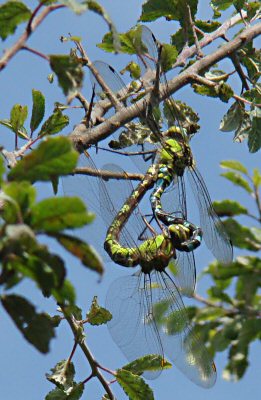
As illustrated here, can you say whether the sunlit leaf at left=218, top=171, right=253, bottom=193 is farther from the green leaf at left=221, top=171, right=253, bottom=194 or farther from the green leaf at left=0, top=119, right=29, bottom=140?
the green leaf at left=0, top=119, right=29, bottom=140

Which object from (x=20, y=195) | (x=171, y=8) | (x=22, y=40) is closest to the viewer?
(x=20, y=195)

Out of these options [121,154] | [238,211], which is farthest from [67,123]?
[238,211]

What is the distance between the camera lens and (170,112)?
5059mm

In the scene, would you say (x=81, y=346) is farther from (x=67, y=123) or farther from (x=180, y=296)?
(x=67, y=123)

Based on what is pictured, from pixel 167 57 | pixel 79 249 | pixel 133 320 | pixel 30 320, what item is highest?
pixel 167 57

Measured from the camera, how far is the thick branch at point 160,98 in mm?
4203

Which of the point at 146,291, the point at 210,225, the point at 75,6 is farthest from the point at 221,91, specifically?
the point at 75,6

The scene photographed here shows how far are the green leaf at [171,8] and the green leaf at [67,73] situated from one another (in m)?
2.21

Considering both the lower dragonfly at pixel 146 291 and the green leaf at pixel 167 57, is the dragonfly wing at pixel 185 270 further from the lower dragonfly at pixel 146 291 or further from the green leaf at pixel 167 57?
the green leaf at pixel 167 57

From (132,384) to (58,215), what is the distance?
2.59 metres

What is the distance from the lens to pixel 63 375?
16.6 feet

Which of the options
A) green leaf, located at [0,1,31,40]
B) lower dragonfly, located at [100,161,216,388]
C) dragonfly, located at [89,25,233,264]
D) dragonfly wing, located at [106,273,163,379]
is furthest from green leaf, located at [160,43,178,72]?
dragonfly wing, located at [106,273,163,379]

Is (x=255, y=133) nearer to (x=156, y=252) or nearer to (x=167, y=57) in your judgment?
(x=156, y=252)

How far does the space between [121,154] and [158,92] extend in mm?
829
